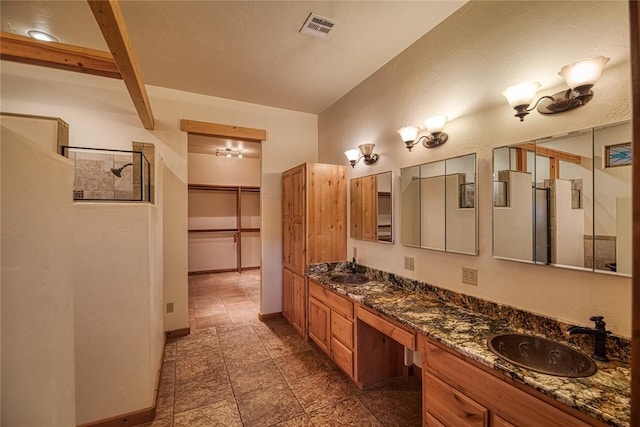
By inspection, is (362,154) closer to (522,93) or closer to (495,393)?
(522,93)

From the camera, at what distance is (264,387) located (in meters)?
2.41

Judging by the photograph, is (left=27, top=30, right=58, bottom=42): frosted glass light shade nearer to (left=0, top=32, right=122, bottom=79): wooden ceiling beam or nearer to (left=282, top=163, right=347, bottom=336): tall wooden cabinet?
(left=0, top=32, right=122, bottom=79): wooden ceiling beam

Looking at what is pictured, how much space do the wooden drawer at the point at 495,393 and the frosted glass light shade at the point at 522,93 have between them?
1483 millimetres

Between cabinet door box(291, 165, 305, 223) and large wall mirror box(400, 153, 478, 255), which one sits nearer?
large wall mirror box(400, 153, 478, 255)

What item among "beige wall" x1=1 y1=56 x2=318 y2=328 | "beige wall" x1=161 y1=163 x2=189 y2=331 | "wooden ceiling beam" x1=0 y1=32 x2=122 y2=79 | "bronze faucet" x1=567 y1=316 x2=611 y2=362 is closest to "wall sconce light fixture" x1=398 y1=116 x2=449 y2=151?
"bronze faucet" x1=567 y1=316 x2=611 y2=362

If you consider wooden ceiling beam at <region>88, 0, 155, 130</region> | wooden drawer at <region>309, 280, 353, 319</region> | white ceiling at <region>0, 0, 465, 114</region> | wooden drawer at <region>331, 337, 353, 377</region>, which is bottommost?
wooden drawer at <region>331, 337, 353, 377</region>

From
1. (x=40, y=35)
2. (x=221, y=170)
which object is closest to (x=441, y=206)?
(x=40, y=35)

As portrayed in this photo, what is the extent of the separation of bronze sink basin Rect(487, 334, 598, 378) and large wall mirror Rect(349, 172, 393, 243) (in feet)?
4.37

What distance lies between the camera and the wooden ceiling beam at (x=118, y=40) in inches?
54.9

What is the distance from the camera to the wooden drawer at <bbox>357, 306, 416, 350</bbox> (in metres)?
1.77

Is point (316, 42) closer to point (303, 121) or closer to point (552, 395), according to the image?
point (303, 121)

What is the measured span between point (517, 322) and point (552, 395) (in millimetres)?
688

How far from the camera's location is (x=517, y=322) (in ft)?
5.44

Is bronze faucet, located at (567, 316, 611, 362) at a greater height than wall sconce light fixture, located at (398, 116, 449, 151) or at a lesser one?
lesser
